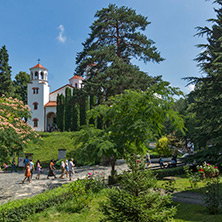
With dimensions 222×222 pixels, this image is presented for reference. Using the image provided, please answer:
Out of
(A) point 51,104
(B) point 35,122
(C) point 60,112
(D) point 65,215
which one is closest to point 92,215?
(D) point 65,215

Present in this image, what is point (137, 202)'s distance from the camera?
18.7 ft

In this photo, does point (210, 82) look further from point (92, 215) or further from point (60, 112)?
point (60, 112)

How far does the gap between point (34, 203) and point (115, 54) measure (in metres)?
19.3

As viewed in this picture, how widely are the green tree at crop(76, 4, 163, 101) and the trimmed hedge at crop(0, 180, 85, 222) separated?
1355 centimetres

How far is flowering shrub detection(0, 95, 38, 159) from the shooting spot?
38.8 feet

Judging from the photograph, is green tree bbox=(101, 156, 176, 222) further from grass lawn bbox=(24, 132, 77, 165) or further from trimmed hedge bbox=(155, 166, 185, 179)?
grass lawn bbox=(24, 132, 77, 165)

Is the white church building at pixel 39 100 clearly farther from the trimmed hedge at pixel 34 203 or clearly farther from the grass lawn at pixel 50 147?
the trimmed hedge at pixel 34 203

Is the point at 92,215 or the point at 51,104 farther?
the point at 51,104

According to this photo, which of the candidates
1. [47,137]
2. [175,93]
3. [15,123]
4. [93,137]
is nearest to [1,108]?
[15,123]

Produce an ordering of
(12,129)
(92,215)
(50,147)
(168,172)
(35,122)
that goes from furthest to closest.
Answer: (35,122)
(50,147)
(168,172)
(12,129)
(92,215)

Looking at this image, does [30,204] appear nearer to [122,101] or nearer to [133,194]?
[133,194]

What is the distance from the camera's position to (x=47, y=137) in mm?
38500

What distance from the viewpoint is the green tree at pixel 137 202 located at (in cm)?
567

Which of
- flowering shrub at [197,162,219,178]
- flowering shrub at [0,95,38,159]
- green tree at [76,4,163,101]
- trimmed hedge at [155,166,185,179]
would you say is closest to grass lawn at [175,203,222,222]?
flowering shrub at [197,162,219,178]
